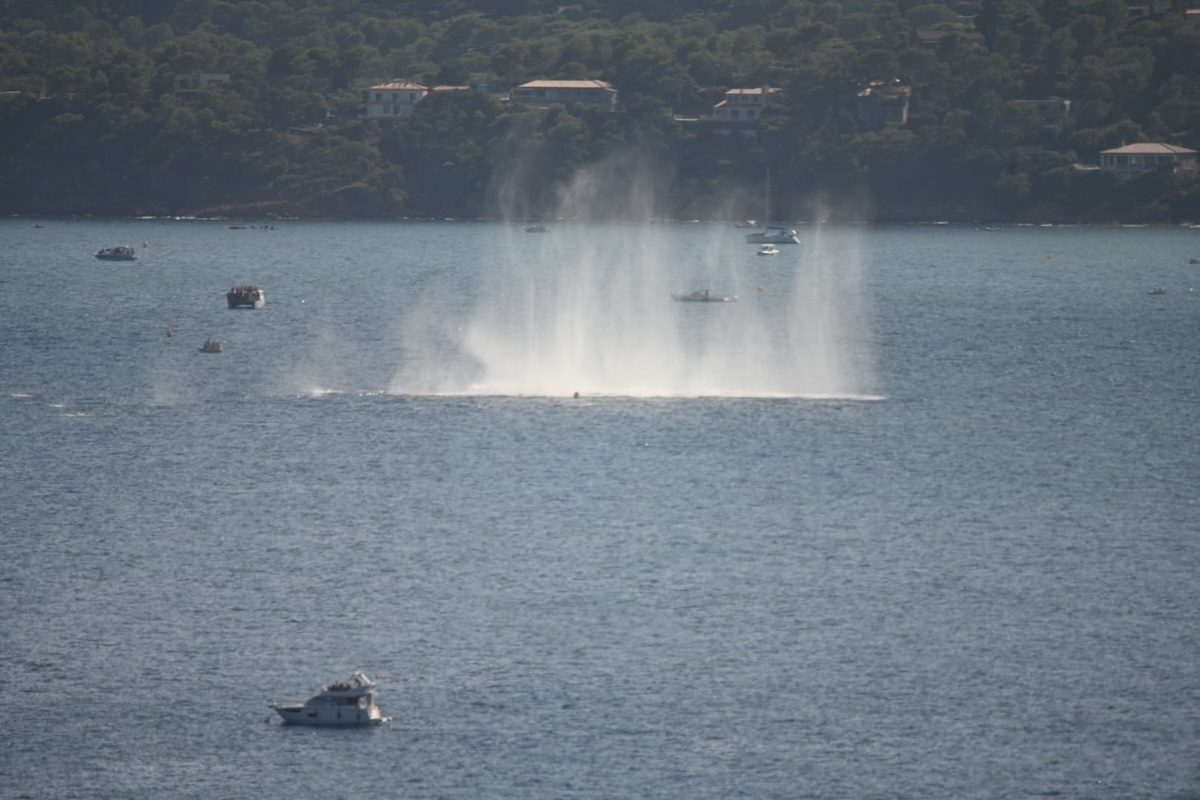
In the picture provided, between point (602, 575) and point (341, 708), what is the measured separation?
20716 mm

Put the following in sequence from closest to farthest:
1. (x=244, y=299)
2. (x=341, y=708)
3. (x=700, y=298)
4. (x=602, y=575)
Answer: (x=341, y=708)
(x=602, y=575)
(x=244, y=299)
(x=700, y=298)

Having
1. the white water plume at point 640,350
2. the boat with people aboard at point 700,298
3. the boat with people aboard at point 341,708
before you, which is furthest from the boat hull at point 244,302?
the boat with people aboard at point 341,708

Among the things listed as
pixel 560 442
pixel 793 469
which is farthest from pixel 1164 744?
pixel 560 442

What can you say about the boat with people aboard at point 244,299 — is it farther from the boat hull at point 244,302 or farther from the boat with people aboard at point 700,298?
the boat with people aboard at point 700,298

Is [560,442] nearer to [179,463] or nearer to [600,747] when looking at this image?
[179,463]

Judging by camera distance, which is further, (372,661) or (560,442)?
(560,442)

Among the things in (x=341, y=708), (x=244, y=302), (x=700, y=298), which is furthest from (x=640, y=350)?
(x=341, y=708)

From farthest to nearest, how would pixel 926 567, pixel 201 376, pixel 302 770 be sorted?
pixel 201 376 → pixel 926 567 → pixel 302 770

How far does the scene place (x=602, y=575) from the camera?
285 ft

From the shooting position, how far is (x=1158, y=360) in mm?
158750

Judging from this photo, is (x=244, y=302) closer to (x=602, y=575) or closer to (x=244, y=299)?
(x=244, y=299)

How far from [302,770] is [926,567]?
32273mm

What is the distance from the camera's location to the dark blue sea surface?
2598 inches

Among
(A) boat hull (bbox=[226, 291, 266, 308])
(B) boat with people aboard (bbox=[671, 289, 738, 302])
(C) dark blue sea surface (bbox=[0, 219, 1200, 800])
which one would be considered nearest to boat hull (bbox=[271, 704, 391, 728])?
(C) dark blue sea surface (bbox=[0, 219, 1200, 800])
